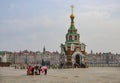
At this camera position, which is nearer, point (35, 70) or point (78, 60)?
point (35, 70)

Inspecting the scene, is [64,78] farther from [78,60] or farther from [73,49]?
[78,60]

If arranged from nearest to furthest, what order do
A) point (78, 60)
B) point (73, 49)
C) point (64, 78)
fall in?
point (64, 78)
point (73, 49)
point (78, 60)

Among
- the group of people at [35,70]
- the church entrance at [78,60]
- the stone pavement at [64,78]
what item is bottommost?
the stone pavement at [64,78]

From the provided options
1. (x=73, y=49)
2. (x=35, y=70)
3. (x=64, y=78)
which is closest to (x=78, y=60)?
(x=73, y=49)

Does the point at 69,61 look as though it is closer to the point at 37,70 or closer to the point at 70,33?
the point at 70,33

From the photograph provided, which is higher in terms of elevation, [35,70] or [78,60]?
[78,60]

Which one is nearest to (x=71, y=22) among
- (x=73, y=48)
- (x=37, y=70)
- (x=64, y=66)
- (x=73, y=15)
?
(x=73, y=15)

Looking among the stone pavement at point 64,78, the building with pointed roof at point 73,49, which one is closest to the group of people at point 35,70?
the stone pavement at point 64,78

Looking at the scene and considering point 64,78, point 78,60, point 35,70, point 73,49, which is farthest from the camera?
point 78,60

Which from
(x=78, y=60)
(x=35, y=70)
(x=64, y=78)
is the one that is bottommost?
(x=64, y=78)

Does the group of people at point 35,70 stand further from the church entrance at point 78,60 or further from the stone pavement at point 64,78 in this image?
the church entrance at point 78,60

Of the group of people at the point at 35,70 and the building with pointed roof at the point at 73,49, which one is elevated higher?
the building with pointed roof at the point at 73,49

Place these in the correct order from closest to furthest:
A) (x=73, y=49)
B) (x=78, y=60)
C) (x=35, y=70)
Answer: (x=35, y=70) < (x=73, y=49) < (x=78, y=60)

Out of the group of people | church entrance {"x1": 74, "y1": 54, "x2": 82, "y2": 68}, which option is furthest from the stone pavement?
church entrance {"x1": 74, "y1": 54, "x2": 82, "y2": 68}
